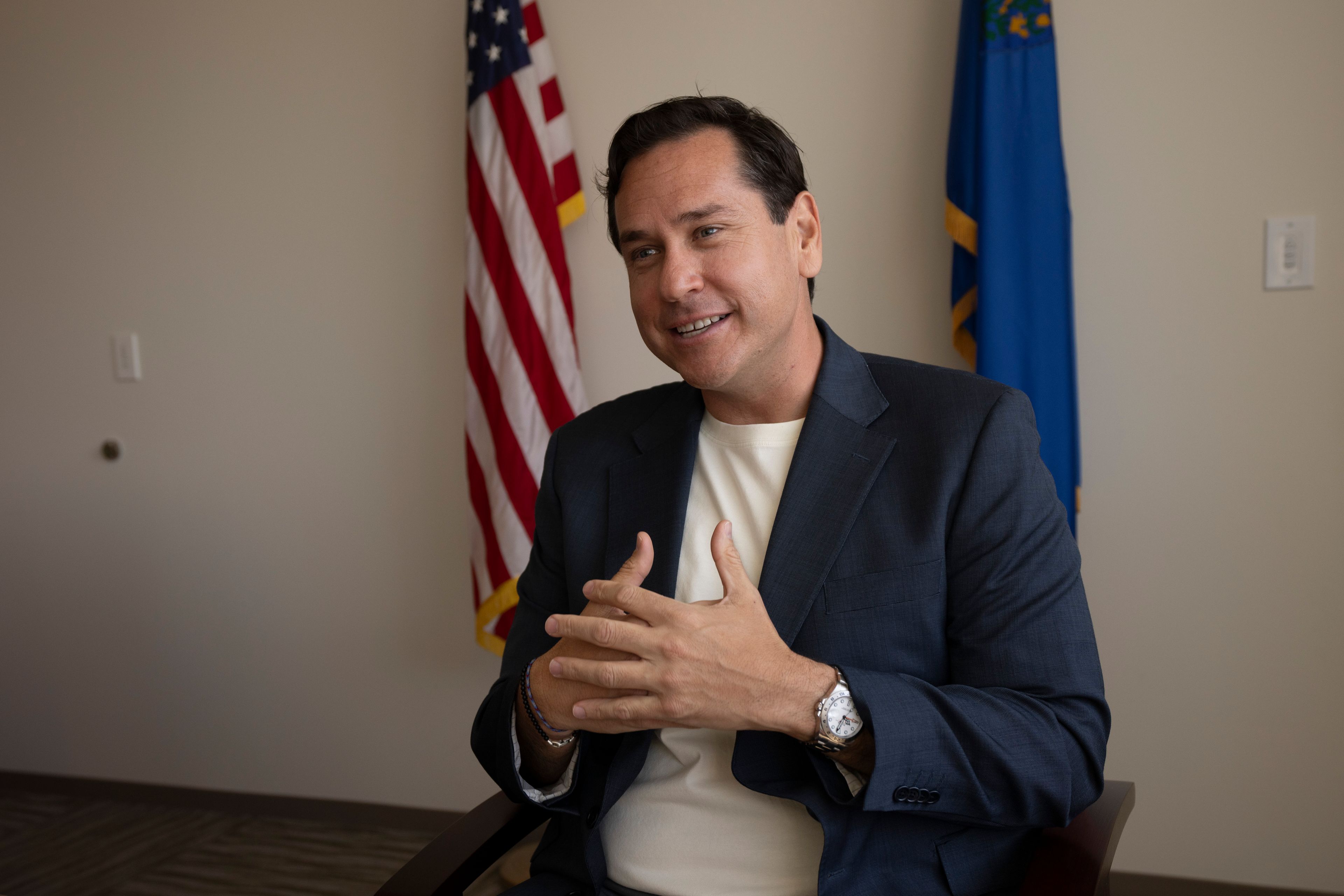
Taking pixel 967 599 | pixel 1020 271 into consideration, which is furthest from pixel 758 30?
pixel 967 599

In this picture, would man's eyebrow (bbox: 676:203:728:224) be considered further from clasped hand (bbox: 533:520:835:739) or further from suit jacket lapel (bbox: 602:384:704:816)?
clasped hand (bbox: 533:520:835:739)

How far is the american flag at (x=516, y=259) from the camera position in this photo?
2557 mm

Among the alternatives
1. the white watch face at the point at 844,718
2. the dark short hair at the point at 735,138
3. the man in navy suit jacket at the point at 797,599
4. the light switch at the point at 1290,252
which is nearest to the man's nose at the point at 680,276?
the man in navy suit jacket at the point at 797,599

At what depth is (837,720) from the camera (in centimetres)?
108

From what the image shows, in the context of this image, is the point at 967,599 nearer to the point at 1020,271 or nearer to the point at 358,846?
the point at 1020,271

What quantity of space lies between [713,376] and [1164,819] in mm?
1824

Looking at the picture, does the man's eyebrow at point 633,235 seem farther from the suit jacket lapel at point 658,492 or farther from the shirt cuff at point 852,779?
the shirt cuff at point 852,779

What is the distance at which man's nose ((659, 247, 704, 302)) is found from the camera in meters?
1.32

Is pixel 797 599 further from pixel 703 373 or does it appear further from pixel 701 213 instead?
pixel 701 213

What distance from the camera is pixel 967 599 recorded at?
1201 millimetres

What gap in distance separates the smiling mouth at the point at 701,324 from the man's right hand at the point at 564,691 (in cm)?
32

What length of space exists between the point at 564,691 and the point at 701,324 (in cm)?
53

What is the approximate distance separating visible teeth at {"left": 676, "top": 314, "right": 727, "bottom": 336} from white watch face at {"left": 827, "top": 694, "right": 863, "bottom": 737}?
0.54m

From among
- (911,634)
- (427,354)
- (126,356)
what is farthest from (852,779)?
(126,356)
